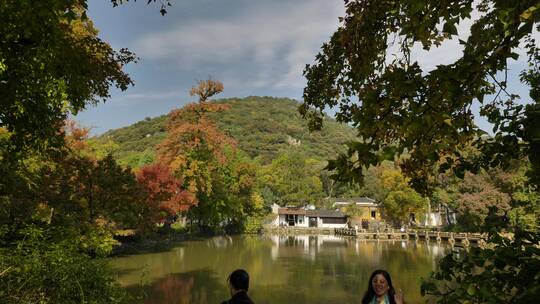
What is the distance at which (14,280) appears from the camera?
4.40 meters

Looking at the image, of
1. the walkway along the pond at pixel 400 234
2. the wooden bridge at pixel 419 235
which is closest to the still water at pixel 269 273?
the walkway along the pond at pixel 400 234

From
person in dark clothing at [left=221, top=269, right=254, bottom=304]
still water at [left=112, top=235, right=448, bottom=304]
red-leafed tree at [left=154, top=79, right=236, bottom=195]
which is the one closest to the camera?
person in dark clothing at [left=221, top=269, right=254, bottom=304]

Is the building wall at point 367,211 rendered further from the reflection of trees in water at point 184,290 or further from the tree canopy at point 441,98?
the tree canopy at point 441,98

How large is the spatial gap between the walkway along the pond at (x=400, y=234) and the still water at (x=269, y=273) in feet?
20.7

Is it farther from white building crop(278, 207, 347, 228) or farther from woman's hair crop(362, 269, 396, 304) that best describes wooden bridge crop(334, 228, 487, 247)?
woman's hair crop(362, 269, 396, 304)

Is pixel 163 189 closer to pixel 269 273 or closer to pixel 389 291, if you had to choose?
pixel 269 273

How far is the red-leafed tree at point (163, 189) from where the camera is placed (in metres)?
22.1

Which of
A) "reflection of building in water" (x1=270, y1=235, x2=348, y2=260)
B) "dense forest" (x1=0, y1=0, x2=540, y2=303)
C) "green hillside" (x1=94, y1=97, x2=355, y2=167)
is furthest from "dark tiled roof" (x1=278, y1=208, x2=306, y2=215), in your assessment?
"dense forest" (x1=0, y1=0, x2=540, y2=303)

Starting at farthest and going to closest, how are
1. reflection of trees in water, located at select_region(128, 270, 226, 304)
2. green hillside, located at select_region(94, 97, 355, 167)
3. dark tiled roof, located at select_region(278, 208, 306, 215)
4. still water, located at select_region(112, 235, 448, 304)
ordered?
green hillside, located at select_region(94, 97, 355, 167) < dark tiled roof, located at select_region(278, 208, 306, 215) < still water, located at select_region(112, 235, 448, 304) < reflection of trees in water, located at select_region(128, 270, 226, 304)

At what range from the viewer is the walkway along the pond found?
3184cm

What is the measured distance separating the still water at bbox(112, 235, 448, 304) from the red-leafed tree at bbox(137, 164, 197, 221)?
2.92 m

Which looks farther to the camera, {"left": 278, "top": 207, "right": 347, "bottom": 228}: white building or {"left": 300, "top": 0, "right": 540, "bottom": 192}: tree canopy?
{"left": 278, "top": 207, "right": 347, "bottom": 228}: white building

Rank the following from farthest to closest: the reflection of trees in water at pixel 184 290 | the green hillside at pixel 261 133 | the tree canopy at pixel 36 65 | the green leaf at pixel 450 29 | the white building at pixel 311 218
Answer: the green hillside at pixel 261 133 < the white building at pixel 311 218 < the reflection of trees in water at pixel 184 290 < the tree canopy at pixel 36 65 < the green leaf at pixel 450 29

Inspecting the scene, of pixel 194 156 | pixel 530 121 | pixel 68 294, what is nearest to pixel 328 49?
pixel 530 121
